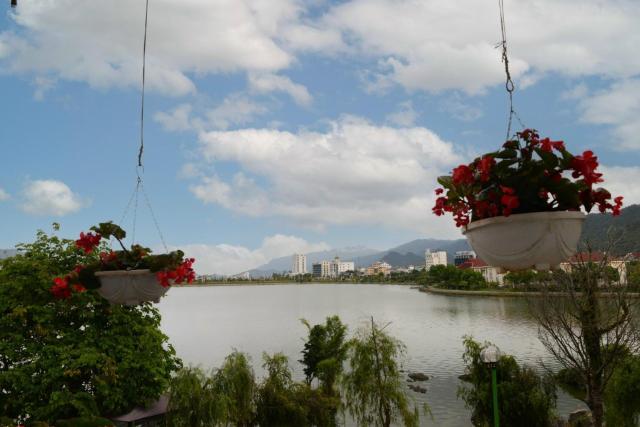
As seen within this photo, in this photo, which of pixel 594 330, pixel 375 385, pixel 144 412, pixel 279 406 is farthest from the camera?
pixel 375 385

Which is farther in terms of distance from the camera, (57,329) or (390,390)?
(390,390)

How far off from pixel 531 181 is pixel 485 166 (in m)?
0.21

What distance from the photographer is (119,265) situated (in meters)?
3.16

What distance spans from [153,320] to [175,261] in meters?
9.29

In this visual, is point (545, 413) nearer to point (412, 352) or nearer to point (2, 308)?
point (2, 308)

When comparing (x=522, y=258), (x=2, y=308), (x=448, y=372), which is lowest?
(x=448, y=372)

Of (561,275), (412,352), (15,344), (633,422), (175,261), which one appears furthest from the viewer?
(412,352)

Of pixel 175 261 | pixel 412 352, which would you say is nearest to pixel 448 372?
pixel 412 352

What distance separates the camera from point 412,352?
31.5 metres

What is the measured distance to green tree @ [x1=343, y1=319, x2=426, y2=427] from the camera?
15087 mm

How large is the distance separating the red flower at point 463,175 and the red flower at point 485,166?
2.1 inches

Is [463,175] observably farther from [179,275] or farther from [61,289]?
[61,289]

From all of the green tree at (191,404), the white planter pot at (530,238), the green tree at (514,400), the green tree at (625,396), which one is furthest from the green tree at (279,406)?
the white planter pot at (530,238)

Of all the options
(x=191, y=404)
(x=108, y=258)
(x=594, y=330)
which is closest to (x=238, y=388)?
(x=191, y=404)
